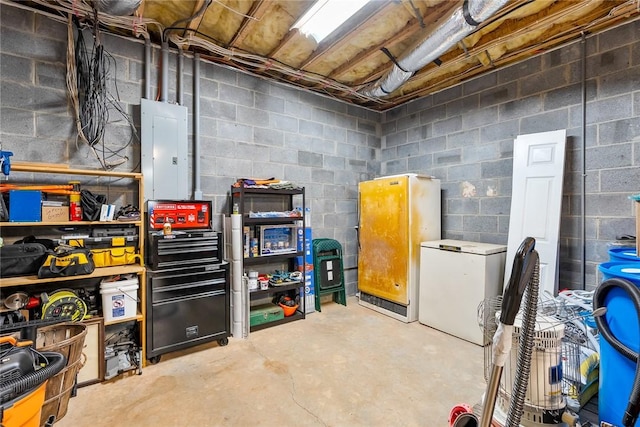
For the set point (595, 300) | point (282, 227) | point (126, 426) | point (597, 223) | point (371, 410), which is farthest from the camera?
point (282, 227)

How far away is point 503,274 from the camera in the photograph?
9.84ft

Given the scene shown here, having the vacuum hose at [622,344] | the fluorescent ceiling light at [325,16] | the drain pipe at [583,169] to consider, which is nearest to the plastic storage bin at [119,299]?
the fluorescent ceiling light at [325,16]

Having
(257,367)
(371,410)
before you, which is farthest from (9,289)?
(371,410)


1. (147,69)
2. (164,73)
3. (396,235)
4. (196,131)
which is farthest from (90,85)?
(396,235)

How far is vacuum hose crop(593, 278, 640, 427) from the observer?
2.65ft

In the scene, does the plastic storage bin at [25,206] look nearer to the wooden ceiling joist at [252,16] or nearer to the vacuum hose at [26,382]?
the vacuum hose at [26,382]

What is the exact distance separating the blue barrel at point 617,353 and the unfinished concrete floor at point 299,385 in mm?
1063

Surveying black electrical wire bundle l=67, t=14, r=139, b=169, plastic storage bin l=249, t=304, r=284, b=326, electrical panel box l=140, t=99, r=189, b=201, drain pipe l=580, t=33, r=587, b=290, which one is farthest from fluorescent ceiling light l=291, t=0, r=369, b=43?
plastic storage bin l=249, t=304, r=284, b=326

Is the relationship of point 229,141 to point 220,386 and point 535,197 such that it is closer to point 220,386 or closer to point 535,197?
point 220,386

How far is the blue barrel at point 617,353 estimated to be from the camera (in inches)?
35.1

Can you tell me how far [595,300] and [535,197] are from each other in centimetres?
220

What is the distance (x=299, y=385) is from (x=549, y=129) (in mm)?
3262

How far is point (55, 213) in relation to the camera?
2.23 m

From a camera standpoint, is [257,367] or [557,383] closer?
[557,383]
